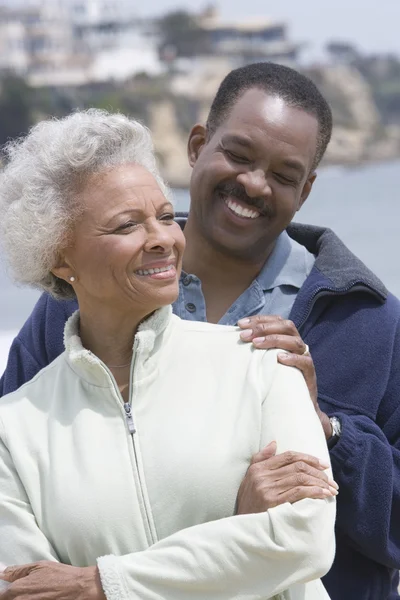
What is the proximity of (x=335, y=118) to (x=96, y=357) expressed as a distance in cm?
6865

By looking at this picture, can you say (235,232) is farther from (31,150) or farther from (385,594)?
(385,594)

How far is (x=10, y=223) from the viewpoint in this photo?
8.37 feet

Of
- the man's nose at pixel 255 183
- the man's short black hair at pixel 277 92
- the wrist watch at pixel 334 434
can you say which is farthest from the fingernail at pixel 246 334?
the man's short black hair at pixel 277 92

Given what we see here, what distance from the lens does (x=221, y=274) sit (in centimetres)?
323

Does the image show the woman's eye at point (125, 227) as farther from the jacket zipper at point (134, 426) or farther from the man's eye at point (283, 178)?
the man's eye at point (283, 178)

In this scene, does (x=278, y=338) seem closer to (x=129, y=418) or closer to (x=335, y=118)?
(x=129, y=418)

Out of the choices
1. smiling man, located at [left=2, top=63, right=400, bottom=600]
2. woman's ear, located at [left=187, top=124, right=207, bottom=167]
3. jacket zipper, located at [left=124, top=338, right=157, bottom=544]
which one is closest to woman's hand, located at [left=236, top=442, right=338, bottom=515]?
jacket zipper, located at [left=124, top=338, right=157, bottom=544]

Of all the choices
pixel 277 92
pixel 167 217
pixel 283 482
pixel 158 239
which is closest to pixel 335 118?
pixel 277 92

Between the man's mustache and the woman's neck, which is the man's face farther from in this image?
the woman's neck

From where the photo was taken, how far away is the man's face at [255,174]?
3.08 m

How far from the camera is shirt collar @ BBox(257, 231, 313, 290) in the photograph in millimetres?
3141

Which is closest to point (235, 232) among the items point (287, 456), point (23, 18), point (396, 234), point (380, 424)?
point (380, 424)

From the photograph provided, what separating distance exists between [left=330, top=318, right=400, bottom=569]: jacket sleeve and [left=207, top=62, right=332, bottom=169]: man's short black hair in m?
0.82

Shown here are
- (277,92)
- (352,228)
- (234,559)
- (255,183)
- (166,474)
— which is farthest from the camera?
(352,228)
